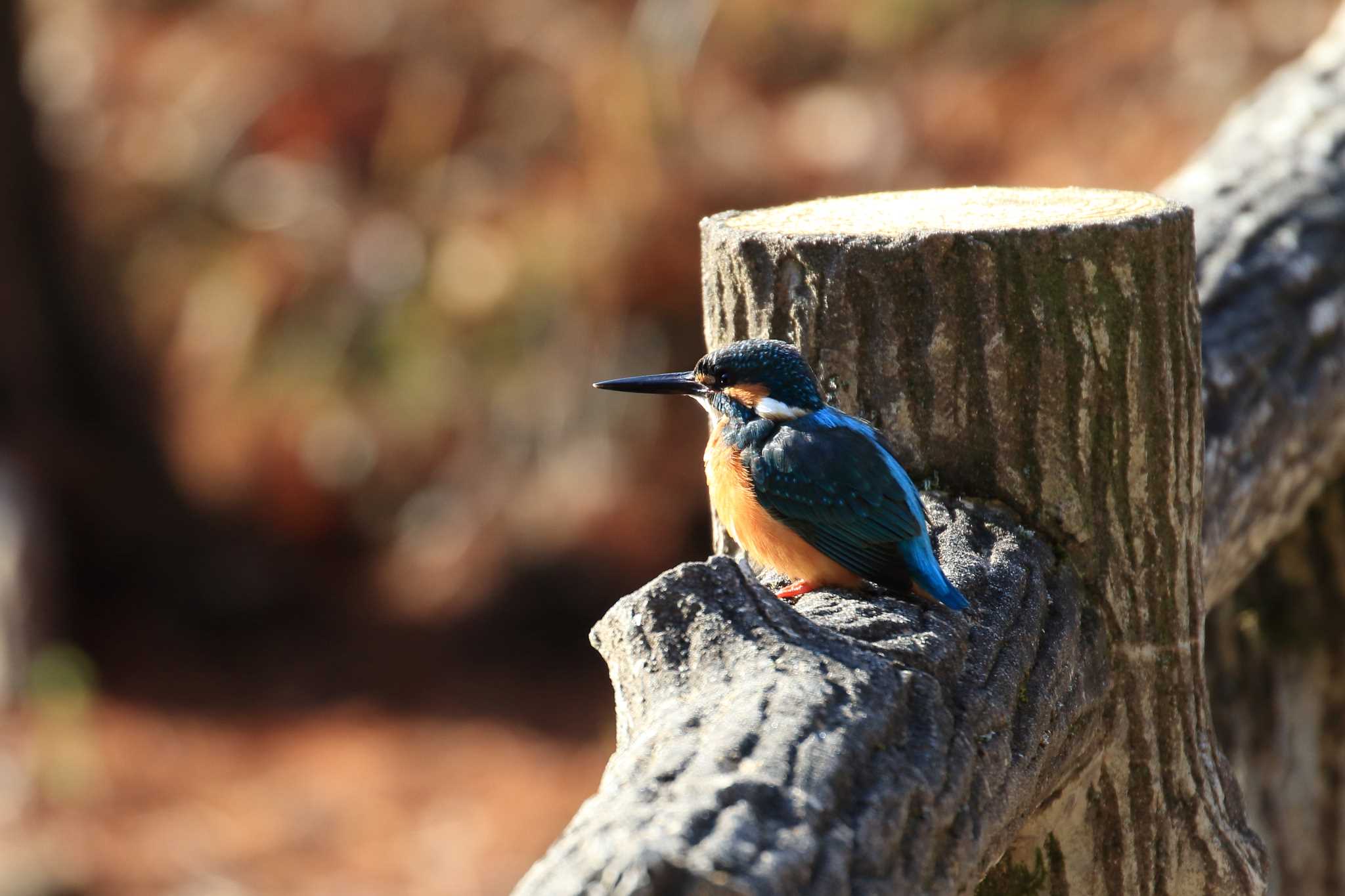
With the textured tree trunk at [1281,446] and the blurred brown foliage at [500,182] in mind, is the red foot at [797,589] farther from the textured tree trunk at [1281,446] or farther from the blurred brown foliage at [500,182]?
the blurred brown foliage at [500,182]

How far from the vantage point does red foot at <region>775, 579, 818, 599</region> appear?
1772 mm

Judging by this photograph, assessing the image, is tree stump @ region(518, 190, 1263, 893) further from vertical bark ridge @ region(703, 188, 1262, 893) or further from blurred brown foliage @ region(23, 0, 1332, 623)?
blurred brown foliage @ region(23, 0, 1332, 623)

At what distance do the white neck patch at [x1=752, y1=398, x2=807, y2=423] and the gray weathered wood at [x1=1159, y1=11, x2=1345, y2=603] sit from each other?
23.5 inches

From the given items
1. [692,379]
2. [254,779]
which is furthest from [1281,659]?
[254,779]

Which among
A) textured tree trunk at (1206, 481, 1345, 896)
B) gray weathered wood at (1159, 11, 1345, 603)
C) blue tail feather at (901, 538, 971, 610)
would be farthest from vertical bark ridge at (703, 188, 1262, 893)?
textured tree trunk at (1206, 481, 1345, 896)

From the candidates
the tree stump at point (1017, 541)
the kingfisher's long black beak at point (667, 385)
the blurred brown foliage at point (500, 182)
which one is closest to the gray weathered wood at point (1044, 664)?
the tree stump at point (1017, 541)

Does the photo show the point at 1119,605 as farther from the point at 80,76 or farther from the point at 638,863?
the point at 80,76

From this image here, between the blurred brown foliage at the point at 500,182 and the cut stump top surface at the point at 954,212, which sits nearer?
the cut stump top surface at the point at 954,212

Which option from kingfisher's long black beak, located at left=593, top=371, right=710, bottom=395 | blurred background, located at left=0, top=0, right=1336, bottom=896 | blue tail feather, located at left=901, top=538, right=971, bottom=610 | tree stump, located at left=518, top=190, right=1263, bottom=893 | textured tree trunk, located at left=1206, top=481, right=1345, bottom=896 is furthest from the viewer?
blurred background, located at left=0, top=0, right=1336, bottom=896

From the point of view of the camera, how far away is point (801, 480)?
1.78m

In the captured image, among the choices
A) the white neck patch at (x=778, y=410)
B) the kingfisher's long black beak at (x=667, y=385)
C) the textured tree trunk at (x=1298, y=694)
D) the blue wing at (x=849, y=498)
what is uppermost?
the kingfisher's long black beak at (x=667, y=385)

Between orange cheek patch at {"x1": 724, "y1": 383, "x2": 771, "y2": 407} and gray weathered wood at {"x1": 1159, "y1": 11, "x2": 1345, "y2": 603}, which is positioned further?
gray weathered wood at {"x1": 1159, "y1": 11, "x2": 1345, "y2": 603}

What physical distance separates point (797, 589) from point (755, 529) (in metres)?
0.09

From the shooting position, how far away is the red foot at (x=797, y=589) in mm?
1772
